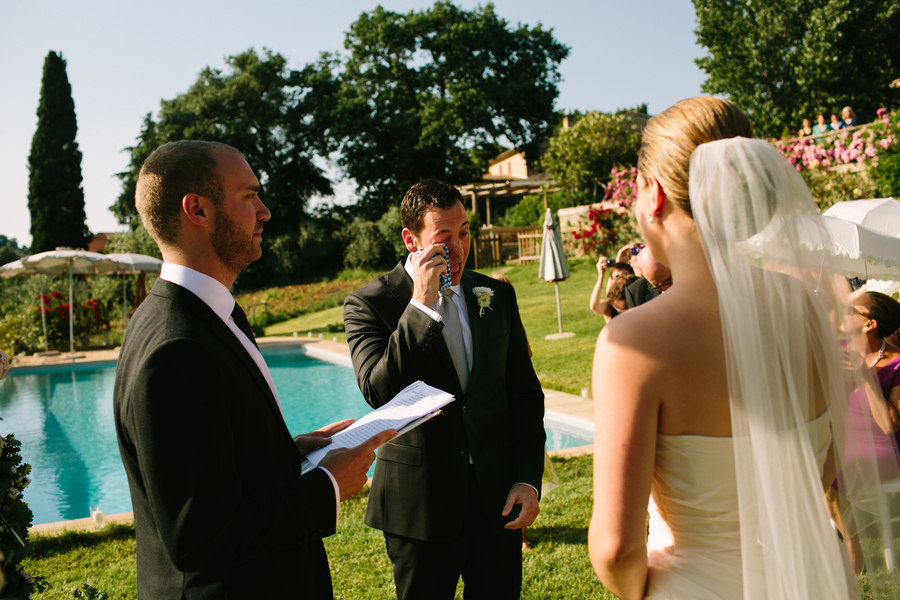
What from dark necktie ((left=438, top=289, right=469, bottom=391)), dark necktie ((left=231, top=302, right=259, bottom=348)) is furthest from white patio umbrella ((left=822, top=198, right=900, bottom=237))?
dark necktie ((left=231, top=302, right=259, bottom=348))

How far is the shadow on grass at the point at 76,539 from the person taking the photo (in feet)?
15.5

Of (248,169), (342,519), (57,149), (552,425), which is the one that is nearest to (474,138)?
(57,149)

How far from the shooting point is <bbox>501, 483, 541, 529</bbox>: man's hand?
8.13 feet

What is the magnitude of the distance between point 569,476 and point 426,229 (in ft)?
12.8

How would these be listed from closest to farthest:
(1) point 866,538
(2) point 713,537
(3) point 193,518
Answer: (3) point 193,518, (2) point 713,537, (1) point 866,538

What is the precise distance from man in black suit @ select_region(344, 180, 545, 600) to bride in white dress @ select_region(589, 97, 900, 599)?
965 mm

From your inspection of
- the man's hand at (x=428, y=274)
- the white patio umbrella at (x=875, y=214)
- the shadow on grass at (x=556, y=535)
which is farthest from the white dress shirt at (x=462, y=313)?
the white patio umbrella at (x=875, y=214)

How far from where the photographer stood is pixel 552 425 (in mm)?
8164

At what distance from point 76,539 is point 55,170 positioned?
33.2 m

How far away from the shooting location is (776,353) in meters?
1.51

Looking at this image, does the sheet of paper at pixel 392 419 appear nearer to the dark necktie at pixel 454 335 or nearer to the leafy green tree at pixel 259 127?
the dark necktie at pixel 454 335

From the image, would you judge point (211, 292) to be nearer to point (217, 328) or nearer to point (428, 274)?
point (217, 328)

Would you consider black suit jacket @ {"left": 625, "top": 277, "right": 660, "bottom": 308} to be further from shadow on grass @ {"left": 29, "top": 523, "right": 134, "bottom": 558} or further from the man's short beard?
shadow on grass @ {"left": 29, "top": 523, "right": 134, "bottom": 558}

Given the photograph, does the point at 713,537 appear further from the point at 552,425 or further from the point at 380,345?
the point at 552,425
